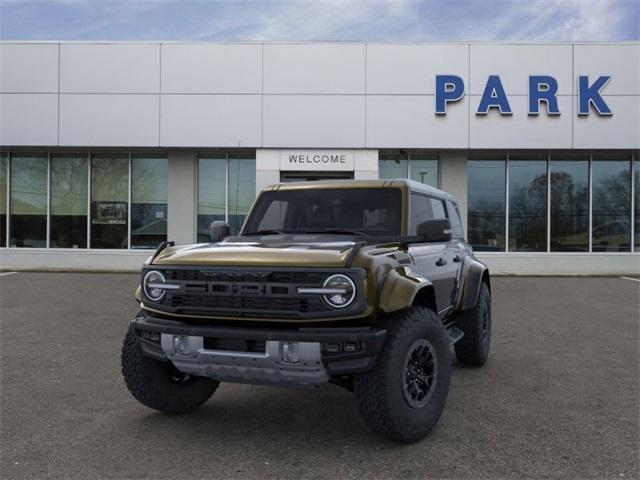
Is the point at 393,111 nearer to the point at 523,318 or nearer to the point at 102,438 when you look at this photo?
the point at 523,318

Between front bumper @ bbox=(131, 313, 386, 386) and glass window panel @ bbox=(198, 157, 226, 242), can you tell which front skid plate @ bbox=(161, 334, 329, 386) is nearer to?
front bumper @ bbox=(131, 313, 386, 386)

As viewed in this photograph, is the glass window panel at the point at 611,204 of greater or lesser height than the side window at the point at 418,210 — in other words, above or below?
above

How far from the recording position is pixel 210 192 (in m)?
16.8

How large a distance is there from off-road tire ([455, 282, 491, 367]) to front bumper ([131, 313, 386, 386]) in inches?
101

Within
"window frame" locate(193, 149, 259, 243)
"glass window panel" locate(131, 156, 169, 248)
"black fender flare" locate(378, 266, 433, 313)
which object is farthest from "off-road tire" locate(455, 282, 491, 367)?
"glass window panel" locate(131, 156, 169, 248)

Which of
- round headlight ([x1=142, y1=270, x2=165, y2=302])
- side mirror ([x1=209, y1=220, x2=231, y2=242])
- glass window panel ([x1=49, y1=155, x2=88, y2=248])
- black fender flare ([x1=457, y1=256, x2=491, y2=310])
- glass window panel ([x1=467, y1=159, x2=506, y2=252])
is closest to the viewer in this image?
round headlight ([x1=142, y1=270, x2=165, y2=302])

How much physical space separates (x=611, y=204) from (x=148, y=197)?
47.0ft

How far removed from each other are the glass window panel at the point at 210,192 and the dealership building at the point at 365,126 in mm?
44

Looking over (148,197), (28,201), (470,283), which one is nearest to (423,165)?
(148,197)

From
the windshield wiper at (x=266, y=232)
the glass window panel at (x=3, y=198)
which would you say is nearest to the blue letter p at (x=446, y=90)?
the windshield wiper at (x=266, y=232)

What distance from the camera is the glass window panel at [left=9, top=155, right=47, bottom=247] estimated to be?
17.2m

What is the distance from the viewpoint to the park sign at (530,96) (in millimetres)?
15422

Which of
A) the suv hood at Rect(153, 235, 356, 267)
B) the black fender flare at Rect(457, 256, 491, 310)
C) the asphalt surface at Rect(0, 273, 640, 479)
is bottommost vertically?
the asphalt surface at Rect(0, 273, 640, 479)

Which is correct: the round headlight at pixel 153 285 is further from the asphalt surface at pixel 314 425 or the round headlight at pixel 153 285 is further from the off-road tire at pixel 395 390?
the off-road tire at pixel 395 390
